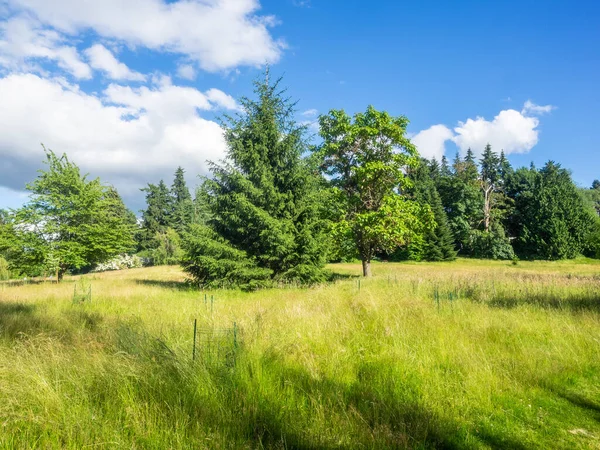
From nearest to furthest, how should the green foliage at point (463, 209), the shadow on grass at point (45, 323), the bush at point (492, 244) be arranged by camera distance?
the shadow on grass at point (45, 323) → the bush at point (492, 244) → the green foliage at point (463, 209)

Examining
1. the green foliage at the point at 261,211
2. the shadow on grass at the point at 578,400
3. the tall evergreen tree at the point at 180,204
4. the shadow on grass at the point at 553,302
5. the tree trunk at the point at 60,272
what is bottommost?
the shadow on grass at the point at 578,400

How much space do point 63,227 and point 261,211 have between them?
14.7 metres

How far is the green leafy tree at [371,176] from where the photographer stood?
64.0 feet

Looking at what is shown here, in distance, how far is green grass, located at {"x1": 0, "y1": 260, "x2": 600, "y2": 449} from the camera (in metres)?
3.14

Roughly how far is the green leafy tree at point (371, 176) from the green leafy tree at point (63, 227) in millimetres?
15608

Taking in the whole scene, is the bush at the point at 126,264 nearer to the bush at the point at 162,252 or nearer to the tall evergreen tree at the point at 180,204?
the bush at the point at 162,252

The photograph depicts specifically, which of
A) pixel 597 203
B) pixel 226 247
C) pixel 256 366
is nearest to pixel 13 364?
pixel 256 366

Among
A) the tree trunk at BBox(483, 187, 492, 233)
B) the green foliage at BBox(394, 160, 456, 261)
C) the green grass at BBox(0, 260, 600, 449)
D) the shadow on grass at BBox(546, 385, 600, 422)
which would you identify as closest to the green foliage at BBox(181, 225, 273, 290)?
the green grass at BBox(0, 260, 600, 449)

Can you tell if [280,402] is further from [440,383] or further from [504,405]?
[504,405]

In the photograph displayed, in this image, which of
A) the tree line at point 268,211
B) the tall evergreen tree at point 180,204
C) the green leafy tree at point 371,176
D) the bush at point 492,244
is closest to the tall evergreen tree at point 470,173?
the bush at point 492,244

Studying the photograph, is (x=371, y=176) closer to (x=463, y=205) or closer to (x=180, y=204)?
(x=463, y=205)

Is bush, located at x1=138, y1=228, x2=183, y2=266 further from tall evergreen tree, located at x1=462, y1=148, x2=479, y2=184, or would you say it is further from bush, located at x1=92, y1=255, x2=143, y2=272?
tall evergreen tree, located at x1=462, y1=148, x2=479, y2=184

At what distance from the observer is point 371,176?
19969 mm

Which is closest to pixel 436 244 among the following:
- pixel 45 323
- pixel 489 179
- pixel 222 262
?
pixel 489 179
